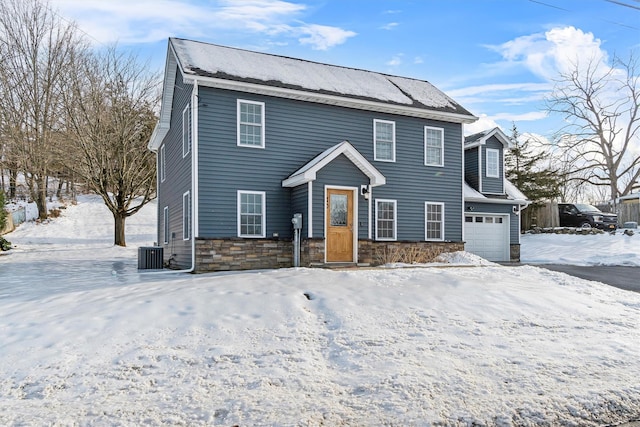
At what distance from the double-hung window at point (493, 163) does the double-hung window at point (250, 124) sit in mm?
9990

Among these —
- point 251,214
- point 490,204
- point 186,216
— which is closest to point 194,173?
point 186,216

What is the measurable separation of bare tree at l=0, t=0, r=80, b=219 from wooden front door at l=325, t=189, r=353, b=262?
1925 centimetres

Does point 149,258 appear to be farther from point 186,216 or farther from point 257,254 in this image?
point 257,254

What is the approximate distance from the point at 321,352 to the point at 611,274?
11815mm

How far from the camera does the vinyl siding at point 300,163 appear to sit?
13102 mm

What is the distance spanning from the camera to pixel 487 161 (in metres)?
19.4

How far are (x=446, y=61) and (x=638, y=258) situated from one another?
11.2 meters

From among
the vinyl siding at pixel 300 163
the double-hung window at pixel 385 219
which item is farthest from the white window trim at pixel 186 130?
the double-hung window at pixel 385 219

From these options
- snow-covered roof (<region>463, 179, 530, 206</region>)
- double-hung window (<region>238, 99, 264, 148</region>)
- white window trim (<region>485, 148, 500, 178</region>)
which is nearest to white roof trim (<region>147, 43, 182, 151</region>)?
double-hung window (<region>238, 99, 264, 148</region>)

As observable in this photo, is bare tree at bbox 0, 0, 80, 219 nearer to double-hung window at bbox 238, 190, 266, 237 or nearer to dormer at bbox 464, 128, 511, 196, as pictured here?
double-hung window at bbox 238, 190, 266, 237

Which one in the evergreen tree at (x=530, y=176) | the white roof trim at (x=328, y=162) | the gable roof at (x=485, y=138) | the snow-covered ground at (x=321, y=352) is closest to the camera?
the snow-covered ground at (x=321, y=352)

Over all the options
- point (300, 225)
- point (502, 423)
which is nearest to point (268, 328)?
point (502, 423)

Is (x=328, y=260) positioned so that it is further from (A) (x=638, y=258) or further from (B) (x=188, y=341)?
(A) (x=638, y=258)

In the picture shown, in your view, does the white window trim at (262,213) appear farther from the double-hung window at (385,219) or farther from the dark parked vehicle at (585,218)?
the dark parked vehicle at (585,218)
